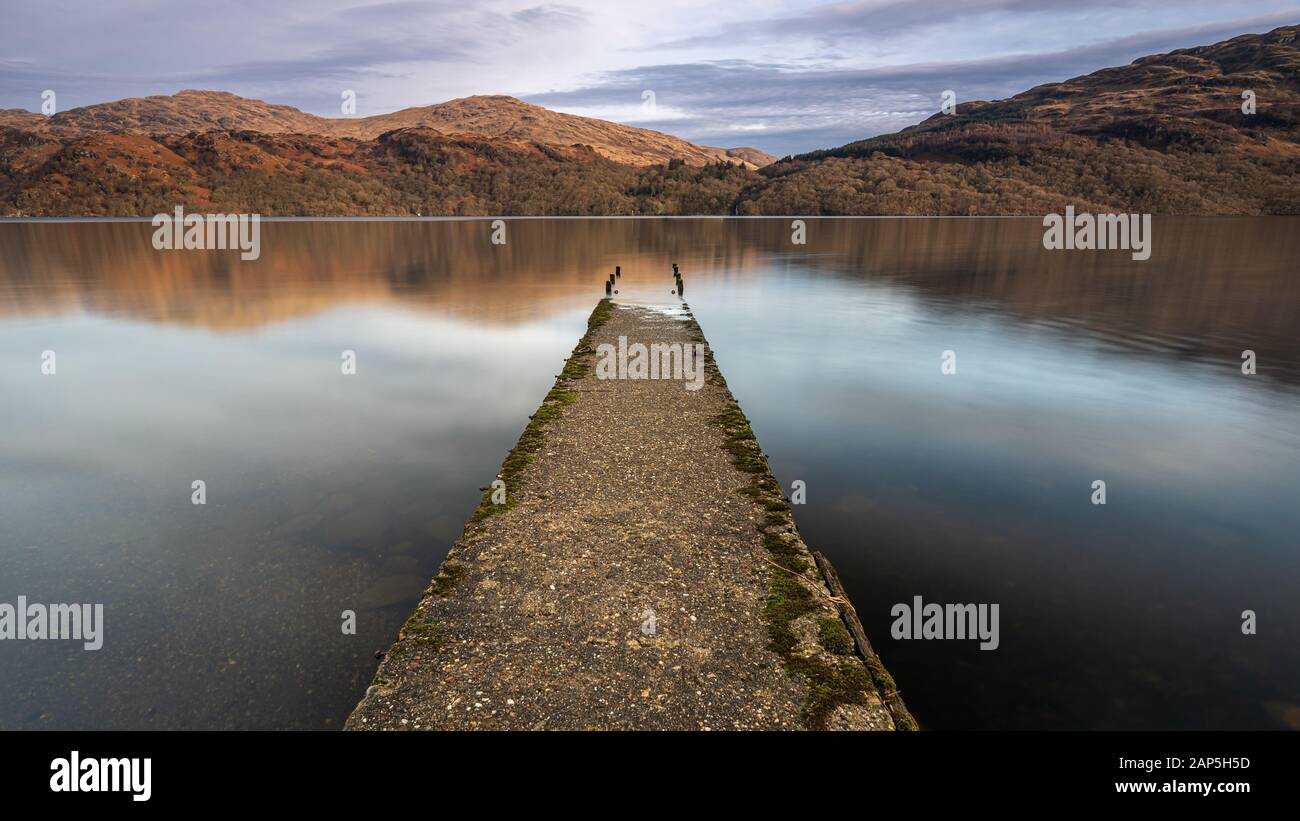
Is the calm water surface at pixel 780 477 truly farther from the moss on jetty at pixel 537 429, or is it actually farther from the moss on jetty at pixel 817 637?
the moss on jetty at pixel 537 429

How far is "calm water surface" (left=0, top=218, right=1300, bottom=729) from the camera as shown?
9.25 metres

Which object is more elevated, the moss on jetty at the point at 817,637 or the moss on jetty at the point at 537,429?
the moss on jetty at the point at 537,429

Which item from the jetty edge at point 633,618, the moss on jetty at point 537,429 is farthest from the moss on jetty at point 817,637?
the moss on jetty at point 537,429

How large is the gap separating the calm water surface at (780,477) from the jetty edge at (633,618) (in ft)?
3.55

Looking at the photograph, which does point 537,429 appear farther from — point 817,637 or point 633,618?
point 817,637

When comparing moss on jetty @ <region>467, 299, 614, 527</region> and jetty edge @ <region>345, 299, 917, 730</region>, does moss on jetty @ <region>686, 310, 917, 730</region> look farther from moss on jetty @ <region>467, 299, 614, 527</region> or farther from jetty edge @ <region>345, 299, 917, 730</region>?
moss on jetty @ <region>467, 299, 614, 527</region>

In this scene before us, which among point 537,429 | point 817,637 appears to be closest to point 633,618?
point 817,637

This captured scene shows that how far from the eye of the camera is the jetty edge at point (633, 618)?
790 cm

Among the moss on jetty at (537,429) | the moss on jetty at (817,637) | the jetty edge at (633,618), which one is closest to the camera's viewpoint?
the jetty edge at (633,618)

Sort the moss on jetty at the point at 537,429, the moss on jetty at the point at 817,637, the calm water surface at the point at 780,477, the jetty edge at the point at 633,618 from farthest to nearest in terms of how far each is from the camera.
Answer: the moss on jetty at the point at 537,429, the calm water surface at the point at 780,477, the moss on jetty at the point at 817,637, the jetty edge at the point at 633,618

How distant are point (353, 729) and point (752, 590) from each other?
5.98 meters

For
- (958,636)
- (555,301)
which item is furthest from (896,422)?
(555,301)

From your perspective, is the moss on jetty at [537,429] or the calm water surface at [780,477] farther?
the moss on jetty at [537,429]
